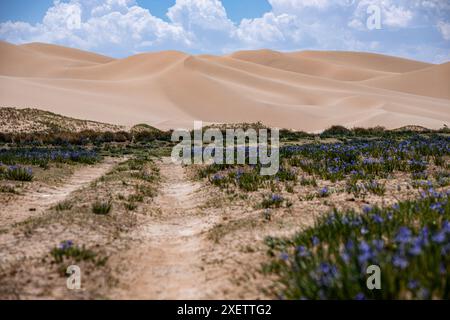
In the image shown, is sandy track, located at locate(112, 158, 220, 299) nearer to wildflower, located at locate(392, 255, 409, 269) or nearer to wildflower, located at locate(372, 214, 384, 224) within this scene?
wildflower, located at locate(392, 255, 409, 269)

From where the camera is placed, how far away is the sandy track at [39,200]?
10.1 meters

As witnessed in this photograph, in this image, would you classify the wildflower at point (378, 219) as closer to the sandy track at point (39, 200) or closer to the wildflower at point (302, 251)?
the wildflower at point (302, 251)

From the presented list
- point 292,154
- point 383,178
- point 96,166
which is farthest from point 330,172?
point 96,166

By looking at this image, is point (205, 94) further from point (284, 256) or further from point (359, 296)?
point (359, 296)

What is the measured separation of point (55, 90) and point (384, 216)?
84579 millimetres

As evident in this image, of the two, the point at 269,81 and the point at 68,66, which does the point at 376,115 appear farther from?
the point at 68,66

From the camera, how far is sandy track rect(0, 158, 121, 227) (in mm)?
10102

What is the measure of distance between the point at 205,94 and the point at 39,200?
87.6m

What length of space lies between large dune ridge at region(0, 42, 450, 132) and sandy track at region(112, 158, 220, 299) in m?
53.8

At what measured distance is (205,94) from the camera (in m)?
98.4

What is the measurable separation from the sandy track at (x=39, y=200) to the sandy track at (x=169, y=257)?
288 centimetres

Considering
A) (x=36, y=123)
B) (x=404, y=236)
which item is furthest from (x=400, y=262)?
(x=36, y=123)

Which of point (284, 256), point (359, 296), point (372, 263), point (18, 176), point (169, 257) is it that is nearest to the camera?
point (359, 296)
